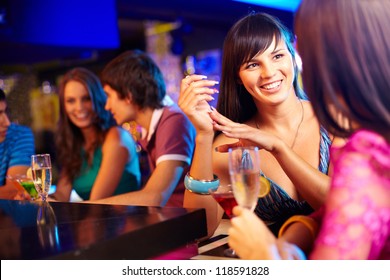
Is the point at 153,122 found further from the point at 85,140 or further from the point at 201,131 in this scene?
the point at 201,131

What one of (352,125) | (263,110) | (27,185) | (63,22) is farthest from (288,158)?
(63,22)

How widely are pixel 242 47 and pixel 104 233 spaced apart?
3.80 ft

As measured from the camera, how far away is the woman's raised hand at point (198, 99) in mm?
2221

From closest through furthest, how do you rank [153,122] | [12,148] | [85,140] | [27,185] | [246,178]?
[246,178]
[27,185]
[153,122]
[12,148]
[85,140]

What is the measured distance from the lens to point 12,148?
140 inches

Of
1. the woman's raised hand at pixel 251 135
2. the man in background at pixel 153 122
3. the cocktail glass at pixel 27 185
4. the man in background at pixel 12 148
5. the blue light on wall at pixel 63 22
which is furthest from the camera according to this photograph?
the blue light on wall at pixel 63 22

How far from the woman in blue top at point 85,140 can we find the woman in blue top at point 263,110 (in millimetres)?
1245

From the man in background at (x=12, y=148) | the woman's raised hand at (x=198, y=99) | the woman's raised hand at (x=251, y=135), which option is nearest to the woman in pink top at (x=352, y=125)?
the woman's raised hand at (x=251, y=135)

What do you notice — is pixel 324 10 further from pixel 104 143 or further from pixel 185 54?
pixel 185 54

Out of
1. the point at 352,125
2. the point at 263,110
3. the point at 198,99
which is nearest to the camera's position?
the point at 352,125

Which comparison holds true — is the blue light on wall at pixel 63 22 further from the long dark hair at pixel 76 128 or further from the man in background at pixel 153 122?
the man in background at pixel 153 122

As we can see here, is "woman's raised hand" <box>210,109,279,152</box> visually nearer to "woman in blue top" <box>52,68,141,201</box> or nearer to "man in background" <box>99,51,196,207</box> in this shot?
"man in background" <box>99,51,196,207</box>

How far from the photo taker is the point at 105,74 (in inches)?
134
